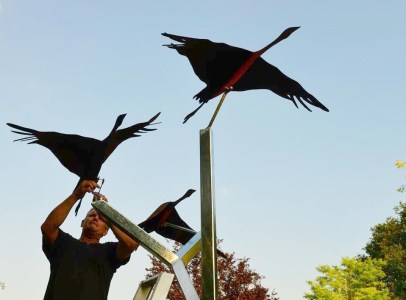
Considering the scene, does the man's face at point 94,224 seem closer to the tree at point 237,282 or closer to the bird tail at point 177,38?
the bird tail at point 177,38

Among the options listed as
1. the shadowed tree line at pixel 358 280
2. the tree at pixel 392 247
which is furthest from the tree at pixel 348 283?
the tree at pixel 392 247

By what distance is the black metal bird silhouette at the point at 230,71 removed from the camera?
6.93 feet

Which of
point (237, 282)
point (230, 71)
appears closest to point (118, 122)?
point (230, 71)

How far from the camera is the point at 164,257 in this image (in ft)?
6.05

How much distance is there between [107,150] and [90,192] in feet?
0.72

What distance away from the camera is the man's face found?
11.1ft

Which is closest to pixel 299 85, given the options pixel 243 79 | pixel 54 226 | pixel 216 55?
pixel 243 79

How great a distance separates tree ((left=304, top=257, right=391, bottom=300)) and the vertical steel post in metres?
28.6

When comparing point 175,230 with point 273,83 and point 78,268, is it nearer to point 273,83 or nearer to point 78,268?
point 78,268

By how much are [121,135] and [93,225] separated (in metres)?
1.34

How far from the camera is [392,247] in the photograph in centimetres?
A: 3794

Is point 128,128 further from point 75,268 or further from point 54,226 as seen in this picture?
point 75,268

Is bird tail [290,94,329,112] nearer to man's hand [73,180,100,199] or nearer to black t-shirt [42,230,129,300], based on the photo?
man's hand [73,180,100,199]

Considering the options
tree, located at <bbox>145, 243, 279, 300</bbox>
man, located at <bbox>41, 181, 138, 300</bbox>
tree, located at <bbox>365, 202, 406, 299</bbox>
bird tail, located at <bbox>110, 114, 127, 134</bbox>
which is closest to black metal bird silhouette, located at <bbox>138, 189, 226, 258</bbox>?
man, located at <bbox>41, 181, 138, 300</bbox>
